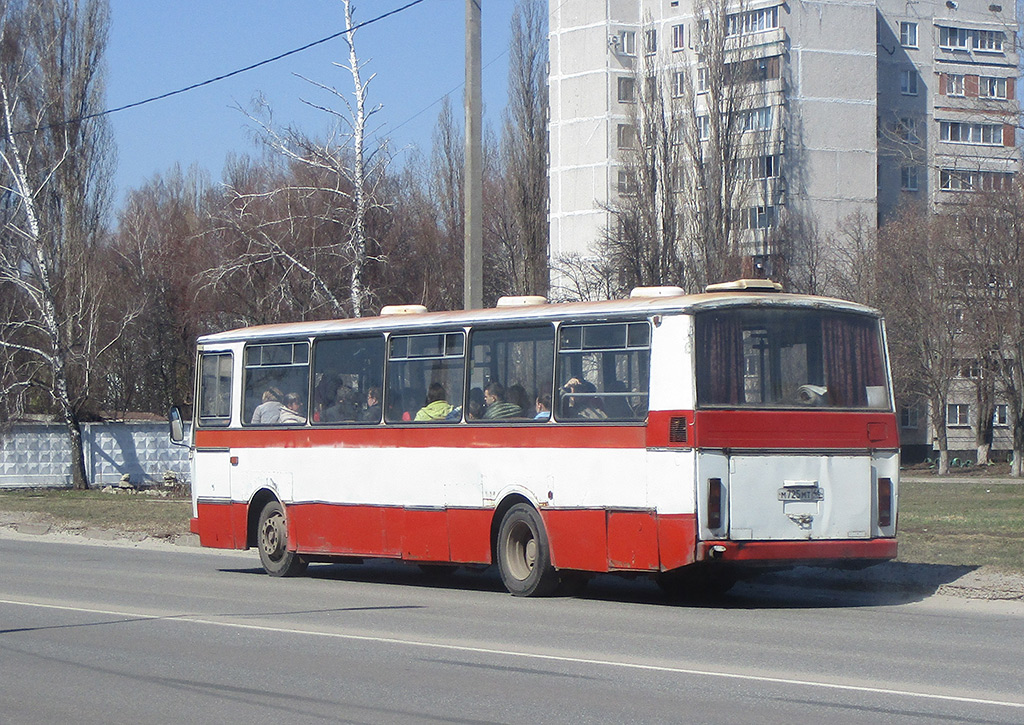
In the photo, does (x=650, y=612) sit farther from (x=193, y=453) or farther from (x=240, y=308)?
(x=240, y=308)

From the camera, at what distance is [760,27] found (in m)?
74.7

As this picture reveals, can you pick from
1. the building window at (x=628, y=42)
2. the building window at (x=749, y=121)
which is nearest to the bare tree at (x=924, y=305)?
the building window at (x=749, y=121)

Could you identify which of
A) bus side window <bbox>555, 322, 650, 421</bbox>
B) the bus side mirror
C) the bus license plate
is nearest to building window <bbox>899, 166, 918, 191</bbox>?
the bus side mirror

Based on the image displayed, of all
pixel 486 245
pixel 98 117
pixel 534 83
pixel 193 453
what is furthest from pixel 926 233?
pixel 193 453

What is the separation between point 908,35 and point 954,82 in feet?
12.6

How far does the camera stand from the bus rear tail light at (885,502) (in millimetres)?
13695

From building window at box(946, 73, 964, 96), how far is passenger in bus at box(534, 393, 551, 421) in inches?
2912

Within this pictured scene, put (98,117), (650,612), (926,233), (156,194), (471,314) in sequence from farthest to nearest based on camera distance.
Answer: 1. (156,194)
2. (926,233)
3. (98,117)
4. (471,314)
5. (650,612)

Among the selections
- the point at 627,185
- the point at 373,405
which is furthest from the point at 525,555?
the point at 627,185

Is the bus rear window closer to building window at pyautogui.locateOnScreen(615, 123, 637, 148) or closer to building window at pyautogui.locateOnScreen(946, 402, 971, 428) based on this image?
building window at pyautogui.locateOnScreen(615, 123, 637, 148)

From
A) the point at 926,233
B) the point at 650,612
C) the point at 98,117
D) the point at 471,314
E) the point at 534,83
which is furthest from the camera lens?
the point at 534,83

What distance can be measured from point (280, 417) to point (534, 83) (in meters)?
45.4

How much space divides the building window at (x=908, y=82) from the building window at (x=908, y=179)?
4849 millimetres

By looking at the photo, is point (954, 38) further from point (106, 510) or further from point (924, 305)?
point (106, 510)
